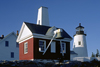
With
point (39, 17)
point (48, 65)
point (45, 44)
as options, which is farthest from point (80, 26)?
point (48, 65)

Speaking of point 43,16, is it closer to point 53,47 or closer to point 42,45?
point 53,47

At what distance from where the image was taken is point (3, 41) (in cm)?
3750

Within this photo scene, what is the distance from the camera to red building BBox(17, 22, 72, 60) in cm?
2270

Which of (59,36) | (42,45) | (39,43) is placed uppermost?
(59,36)

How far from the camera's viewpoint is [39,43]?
2320 centimetres

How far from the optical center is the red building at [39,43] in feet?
74.5

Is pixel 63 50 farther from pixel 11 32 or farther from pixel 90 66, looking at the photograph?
pixel 11 32

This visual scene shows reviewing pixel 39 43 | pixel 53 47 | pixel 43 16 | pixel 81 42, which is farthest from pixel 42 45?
pixel 81 42

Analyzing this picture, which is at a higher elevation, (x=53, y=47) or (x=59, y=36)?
(x=59, y=36)

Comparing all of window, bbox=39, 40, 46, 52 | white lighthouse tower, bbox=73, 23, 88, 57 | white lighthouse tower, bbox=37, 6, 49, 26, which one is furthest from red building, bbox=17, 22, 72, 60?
white lighthouse tower, bbox=73, 23, 88, 57

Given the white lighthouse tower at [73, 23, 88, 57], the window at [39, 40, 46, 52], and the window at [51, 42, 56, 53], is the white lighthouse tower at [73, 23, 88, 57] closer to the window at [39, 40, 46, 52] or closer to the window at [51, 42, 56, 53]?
the window at [51, 42, 56, 53]

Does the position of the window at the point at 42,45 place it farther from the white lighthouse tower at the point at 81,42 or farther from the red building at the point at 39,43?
the white lighthouse tower at the point at 81,42

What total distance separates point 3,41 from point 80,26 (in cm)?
1762

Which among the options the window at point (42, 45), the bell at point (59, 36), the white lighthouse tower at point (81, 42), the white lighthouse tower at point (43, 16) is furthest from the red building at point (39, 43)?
the white lighthouse tower at point (81, 42)
